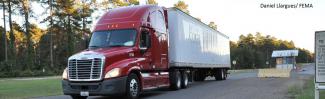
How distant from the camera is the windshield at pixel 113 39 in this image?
1741 cm

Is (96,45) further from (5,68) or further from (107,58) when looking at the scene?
(5,68)

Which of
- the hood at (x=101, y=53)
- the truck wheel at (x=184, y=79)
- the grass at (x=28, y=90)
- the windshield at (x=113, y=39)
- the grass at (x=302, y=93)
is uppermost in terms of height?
the windshield at (x=113, y=39)

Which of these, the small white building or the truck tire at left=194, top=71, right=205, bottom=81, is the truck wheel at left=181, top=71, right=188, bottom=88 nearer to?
the truck tire at left=194, top=71, right=205, bottom=81

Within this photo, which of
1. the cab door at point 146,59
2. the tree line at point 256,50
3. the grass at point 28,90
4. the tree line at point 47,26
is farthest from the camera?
the tree line at point 256,50

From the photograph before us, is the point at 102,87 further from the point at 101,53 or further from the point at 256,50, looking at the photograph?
the point at 256,50

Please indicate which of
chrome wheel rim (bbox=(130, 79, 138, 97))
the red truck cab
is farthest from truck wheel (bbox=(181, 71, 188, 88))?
chrome wheel rim (bbox=(130, 79, 138, 97))

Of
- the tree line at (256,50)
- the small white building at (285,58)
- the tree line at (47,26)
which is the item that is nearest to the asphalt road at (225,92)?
the tree line at (47,26)

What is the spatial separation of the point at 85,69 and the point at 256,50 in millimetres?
142143

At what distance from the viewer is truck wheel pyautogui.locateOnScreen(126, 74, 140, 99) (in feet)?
53.4

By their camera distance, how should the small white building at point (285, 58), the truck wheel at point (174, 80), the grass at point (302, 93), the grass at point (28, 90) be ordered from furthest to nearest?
the small white building at point (285, 58)
the truck wheel at point (174, 80)
the grass at point (28, 90)
the grass at point (302, 93)

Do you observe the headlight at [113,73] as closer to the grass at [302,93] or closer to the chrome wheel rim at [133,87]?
A: the chrome wheel rim at [133,87]

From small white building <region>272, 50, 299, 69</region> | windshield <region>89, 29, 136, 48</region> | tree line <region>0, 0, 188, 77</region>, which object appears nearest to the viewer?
windshield <region>89, 29, 136, 48</region>

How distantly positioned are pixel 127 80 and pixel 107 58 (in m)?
1.13

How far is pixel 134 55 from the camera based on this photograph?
17188 millimetres
